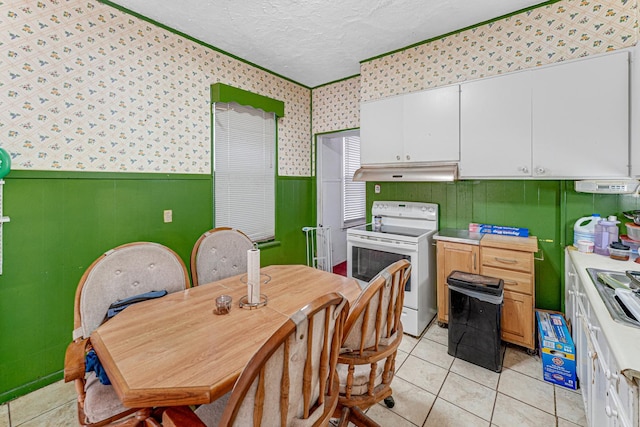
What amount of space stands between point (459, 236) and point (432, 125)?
3.56ft

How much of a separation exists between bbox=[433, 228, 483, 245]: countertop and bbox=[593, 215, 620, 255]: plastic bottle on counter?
0.77 meters

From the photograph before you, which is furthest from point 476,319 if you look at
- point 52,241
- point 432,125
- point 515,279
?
point 52,241

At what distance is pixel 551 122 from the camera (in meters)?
2.22

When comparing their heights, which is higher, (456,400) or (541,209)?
(541,209)

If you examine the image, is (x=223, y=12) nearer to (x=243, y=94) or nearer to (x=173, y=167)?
(x=243, y=94)

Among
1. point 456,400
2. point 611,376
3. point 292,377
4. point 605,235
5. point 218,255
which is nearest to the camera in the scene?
point 292,377

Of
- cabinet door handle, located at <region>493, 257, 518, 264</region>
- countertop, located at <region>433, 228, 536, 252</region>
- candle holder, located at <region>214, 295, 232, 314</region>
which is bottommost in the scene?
candle holder, located at <region>214, 295, 232, 314</region>

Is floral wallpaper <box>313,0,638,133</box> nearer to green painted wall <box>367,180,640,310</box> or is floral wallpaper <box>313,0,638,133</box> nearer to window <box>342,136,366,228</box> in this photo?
green painted wall <box>367,180,640,310</box>

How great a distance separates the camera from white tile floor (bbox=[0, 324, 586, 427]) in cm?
176

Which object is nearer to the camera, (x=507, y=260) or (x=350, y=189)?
(x=507, y=260)

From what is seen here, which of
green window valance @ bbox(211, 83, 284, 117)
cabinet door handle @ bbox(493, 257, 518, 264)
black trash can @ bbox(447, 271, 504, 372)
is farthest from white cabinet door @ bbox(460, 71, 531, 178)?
green window valance @ bbox(211, 83, 284, 117)

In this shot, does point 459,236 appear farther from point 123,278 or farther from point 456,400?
A: point 123,278

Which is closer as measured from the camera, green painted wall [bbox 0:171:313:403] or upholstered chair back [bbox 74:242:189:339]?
upholstered chair back [bbox 74:242:189:339]

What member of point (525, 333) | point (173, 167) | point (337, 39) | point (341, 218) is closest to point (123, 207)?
point (173, 167)
